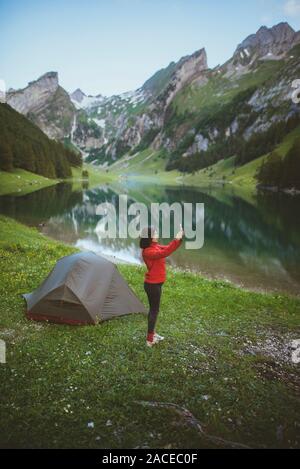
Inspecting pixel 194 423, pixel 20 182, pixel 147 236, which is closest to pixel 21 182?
pixel 20 182

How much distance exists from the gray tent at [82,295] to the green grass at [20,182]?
8310 cm

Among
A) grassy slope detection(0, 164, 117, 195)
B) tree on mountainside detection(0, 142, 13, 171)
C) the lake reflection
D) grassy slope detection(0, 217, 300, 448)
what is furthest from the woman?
tree on mountainside detection(0, 142, 13, 171)

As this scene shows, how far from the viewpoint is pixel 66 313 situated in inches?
619

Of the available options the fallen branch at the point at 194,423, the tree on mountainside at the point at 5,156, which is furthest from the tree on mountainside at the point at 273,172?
the fallen branch at the point at 194,423

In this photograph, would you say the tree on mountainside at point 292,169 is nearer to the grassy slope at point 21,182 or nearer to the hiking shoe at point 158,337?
the grassy slope at point 21,182

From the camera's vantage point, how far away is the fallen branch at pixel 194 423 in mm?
8539

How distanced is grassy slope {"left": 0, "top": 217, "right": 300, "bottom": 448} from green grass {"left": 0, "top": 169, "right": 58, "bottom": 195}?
86.4 m

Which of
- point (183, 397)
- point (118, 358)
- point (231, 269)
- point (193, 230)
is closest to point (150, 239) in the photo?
point (118, 358)

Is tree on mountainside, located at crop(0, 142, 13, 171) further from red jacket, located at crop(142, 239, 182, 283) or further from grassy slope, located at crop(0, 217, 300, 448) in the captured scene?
red jacket, located at crop(142, 239, 182, 283)

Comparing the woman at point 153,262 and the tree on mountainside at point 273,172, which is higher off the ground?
the tree on mountainside at point 273,172

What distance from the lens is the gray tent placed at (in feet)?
51.6

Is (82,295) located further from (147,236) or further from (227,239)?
(227,239)

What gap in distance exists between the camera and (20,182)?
11519 centimetres
